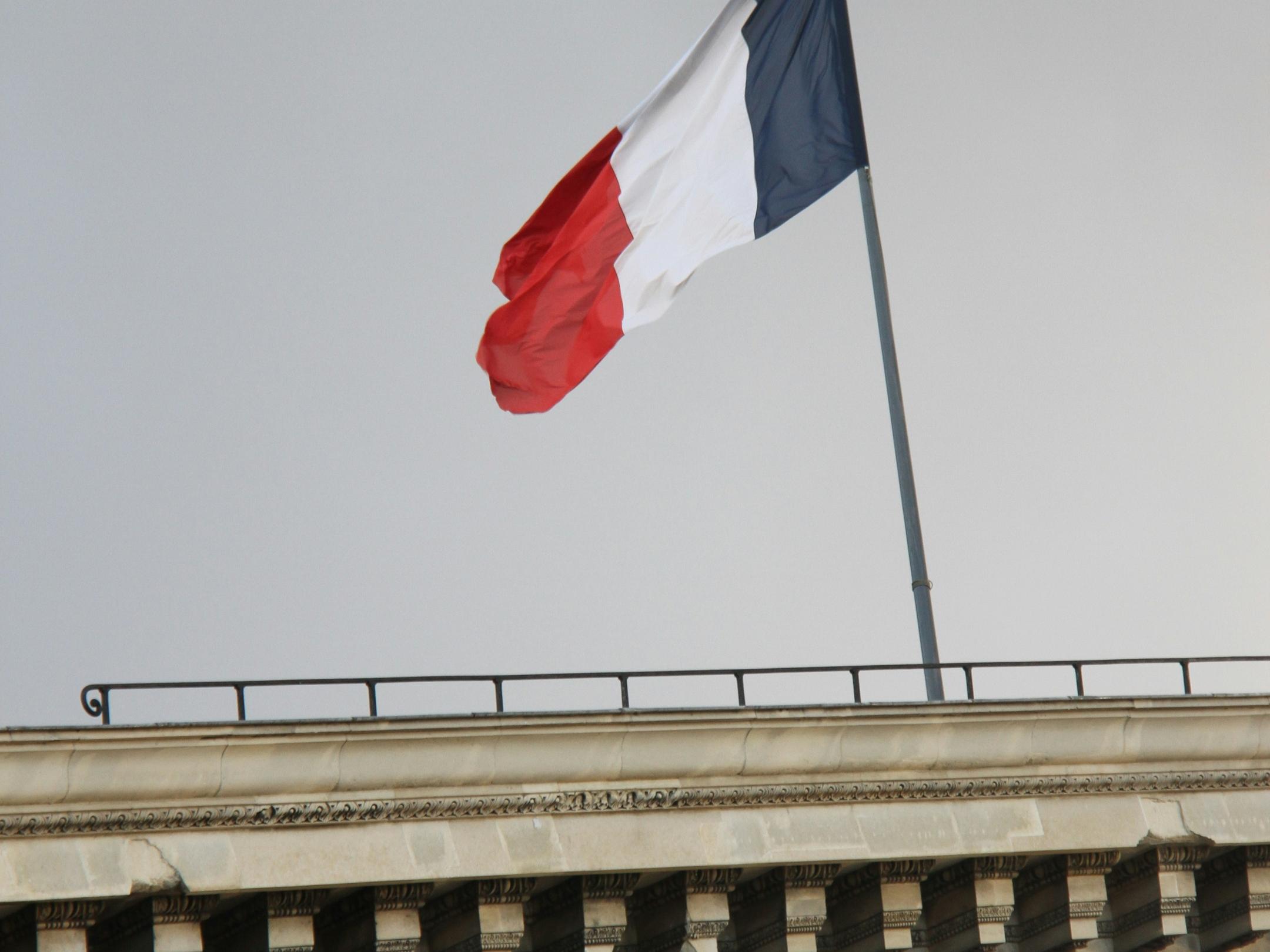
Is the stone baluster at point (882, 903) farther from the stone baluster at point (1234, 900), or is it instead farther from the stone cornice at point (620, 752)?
the stone baluster at point (1234, 900)

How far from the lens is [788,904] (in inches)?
563

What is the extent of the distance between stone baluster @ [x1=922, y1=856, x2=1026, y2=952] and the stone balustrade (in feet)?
0.06

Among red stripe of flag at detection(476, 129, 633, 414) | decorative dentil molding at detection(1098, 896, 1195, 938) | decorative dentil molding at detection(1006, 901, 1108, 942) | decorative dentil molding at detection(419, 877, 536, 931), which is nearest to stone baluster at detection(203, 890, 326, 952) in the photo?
decorative dentil molding at detection(419, 877, 536, 931)

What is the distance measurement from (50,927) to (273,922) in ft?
4.56

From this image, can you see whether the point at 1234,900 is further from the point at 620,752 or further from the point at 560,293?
the point at 560,293

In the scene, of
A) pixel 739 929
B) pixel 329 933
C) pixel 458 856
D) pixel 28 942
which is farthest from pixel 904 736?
pixel 28 942

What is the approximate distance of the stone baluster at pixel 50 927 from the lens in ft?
40.9

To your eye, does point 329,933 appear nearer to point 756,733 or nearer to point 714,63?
point 756,733

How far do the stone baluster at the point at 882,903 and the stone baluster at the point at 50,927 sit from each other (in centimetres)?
531

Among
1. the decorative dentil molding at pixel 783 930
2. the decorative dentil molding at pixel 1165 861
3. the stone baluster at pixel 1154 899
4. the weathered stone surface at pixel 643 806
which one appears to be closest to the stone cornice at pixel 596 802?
the weathered stone surface at pixel 643 806

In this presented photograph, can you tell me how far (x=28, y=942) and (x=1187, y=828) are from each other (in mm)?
8175

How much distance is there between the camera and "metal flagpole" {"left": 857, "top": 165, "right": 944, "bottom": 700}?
15711 millimetres

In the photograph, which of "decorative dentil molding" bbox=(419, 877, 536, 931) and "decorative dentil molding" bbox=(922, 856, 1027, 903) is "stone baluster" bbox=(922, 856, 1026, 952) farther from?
"decorative dentil molding" bbox=(419, 877, 536, 931)

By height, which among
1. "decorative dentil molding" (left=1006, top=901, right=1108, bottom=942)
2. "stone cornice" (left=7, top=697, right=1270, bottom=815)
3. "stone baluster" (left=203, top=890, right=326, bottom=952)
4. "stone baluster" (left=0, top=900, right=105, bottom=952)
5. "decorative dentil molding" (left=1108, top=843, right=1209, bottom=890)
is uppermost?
"stone cornice" (left=7, top=697, right=1270, bottom=815)
